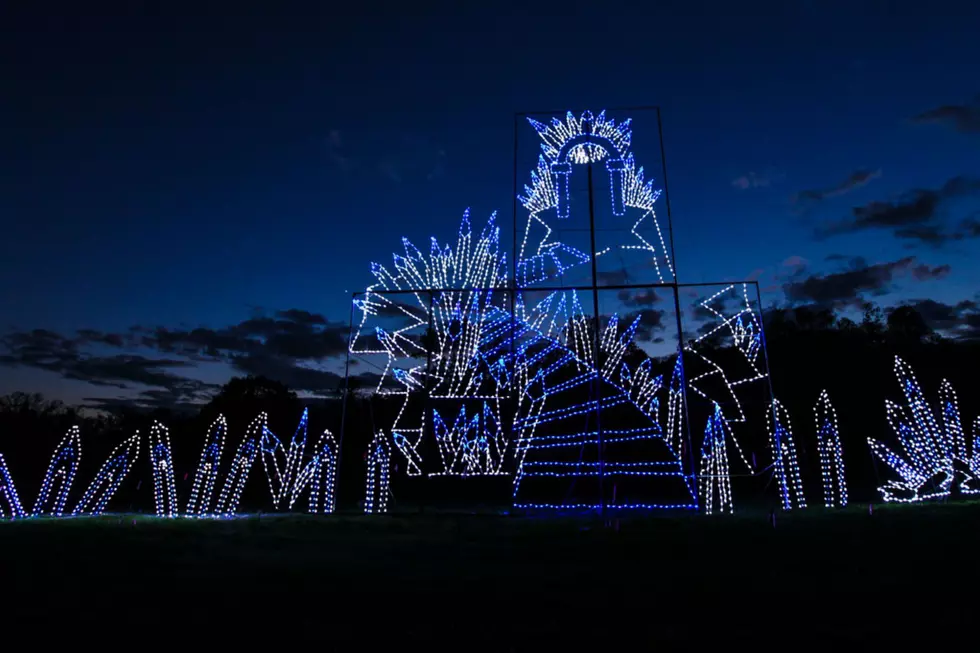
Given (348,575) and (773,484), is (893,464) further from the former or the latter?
(348,575)

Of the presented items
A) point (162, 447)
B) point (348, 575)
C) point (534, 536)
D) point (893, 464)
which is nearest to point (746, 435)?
point (893, 464)

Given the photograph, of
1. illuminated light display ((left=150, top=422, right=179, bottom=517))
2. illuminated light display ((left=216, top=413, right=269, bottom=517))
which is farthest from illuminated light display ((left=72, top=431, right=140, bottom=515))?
illuminated light display ((left=216, top=413, right=269, bottom=517))

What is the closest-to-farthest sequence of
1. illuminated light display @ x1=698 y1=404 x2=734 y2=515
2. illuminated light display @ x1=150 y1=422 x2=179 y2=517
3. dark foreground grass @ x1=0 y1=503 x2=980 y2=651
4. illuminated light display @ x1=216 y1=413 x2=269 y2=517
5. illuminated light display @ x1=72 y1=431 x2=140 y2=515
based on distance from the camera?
dark foreground grass @ x1=0 y1=503 x2=980 y2=651, illuminated light display @ x1=698 y1=404 x2=734 y2=515, illuminated light display @ x1=150 y1=422 x2=179 y2=517, illuminated light display @ x1=216 y1=413 x2=269 y2=517, illuminated light display @ x1=72 y1=431 x2=140 y2=515

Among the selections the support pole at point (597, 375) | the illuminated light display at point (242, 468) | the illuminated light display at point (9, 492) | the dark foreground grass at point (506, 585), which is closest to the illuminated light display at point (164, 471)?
the illuminated light display at point (242, 468)

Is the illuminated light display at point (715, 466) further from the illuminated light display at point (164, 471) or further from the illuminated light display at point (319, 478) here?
the illuminated light display at point (164, 471)

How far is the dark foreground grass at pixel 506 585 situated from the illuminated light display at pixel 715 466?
294 centimetres

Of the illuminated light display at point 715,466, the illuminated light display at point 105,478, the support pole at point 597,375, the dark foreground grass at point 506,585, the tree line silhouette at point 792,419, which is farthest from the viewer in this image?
the tree line silhouette at point 792,419

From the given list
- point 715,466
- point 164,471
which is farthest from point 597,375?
point 164,471

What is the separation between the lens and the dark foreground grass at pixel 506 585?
3.35m

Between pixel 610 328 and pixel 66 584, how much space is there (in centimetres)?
927

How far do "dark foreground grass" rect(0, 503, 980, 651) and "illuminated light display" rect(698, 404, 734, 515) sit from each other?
2943mm

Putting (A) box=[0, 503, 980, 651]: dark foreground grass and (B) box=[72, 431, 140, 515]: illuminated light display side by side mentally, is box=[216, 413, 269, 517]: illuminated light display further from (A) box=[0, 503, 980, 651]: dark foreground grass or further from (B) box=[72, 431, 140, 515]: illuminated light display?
(A) box=[0, 503, 980, 651]: dark foreground grass

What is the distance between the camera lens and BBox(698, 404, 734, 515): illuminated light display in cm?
1087

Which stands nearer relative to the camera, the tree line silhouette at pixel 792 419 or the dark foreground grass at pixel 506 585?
the dark foreground grass at pixel 506 585
